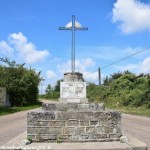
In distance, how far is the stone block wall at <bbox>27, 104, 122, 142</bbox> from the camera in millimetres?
8625

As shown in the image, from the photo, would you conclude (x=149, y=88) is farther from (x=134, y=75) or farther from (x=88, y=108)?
(x=88, y=108)

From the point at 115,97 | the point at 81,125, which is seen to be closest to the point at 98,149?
the point at 81,125

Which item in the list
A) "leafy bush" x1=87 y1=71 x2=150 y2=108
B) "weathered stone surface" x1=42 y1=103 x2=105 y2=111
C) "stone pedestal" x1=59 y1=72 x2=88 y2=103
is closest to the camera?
"weathered stone surface" x1=42 y1=103 x2=105 y2=111

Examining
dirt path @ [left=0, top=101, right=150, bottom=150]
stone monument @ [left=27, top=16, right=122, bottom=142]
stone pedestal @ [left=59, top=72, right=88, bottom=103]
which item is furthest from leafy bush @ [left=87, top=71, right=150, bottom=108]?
stone monument @ [left=27, top=16, right=122, bottom=142]

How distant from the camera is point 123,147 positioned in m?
7.82

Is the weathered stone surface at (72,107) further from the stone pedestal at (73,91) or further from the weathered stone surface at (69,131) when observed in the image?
the weathered stone surface at (69,131)

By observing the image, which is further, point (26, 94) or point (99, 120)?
point (26, 94)

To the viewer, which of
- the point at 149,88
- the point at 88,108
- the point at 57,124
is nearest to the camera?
the point at 57,124

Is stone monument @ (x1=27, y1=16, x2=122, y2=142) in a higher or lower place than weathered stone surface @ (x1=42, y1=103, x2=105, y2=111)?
lower

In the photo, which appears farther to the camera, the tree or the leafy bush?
the tree

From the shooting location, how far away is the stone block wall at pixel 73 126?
862cm

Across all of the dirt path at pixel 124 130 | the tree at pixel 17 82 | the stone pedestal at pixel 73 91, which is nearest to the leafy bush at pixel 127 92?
the tree at pixel 17 82

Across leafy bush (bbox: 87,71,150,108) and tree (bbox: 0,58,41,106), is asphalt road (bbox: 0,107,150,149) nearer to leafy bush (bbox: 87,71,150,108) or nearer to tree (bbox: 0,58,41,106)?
leafy bush (bbox: 87,71,150,108)

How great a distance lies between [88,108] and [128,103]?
32.7m
